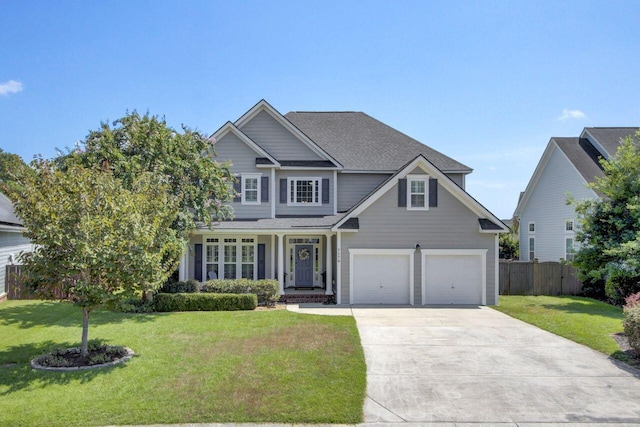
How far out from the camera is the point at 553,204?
2400 centimetres

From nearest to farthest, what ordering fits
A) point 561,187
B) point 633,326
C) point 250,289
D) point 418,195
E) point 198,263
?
point 633,326 → point 250,289 → point 418,195 → point 198,263 → point 561,187

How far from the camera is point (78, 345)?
→ 10.0m

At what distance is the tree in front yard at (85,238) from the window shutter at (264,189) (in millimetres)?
9853

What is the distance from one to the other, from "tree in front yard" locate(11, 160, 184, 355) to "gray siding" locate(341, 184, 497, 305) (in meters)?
9.16

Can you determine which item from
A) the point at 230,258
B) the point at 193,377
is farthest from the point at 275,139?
the point at 193,377

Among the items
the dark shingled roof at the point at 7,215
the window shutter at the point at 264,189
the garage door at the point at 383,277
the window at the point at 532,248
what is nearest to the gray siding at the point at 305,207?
the window shutter at the point at 264,189

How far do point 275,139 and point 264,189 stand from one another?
2605 mm

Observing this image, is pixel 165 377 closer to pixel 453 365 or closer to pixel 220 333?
pixel 220 333

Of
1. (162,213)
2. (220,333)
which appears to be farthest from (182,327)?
(162,213)

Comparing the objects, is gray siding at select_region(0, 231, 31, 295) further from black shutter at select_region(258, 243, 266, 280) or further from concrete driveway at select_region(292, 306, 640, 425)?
concrete driveway at select_region(292, 306, 640, 425)

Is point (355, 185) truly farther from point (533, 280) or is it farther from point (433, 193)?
point (533, 280)

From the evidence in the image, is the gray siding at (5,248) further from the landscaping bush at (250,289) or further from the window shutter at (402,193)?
the window shutter at (402,193)

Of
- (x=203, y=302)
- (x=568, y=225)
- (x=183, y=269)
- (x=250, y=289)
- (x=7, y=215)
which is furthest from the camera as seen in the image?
(x=568, y=225)

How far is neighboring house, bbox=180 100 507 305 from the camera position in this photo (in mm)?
16594
